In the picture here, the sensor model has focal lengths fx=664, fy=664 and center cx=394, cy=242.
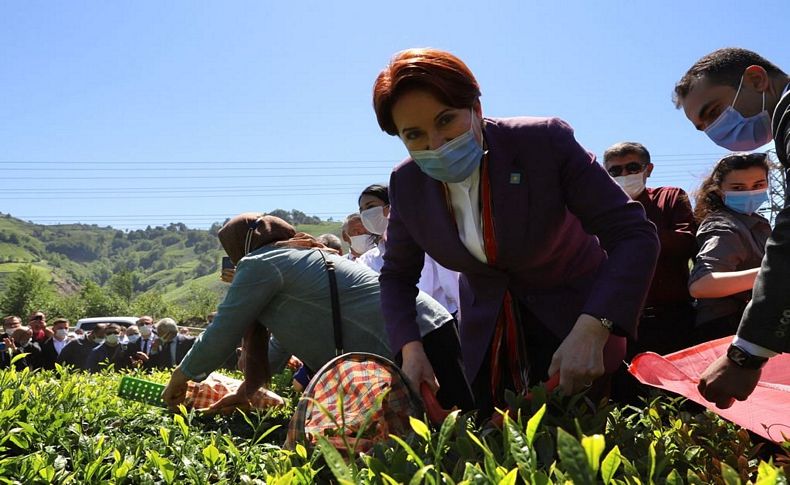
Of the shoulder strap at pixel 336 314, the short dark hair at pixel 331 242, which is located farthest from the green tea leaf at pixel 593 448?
the short dark hair at pixel 331 242

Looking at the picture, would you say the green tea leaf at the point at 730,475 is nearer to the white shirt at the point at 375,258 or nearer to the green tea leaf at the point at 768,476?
the green tea leaf at the point at 768,476

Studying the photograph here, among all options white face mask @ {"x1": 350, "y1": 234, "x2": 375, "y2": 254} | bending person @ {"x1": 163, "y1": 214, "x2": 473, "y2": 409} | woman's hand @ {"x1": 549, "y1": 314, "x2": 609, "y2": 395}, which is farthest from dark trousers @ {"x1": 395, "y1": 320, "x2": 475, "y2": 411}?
white face mask @ {"x1": 350, "y1": 234, "x2": 375, "y2": 254}

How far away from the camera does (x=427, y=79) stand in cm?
205

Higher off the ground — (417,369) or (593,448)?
(593,448)

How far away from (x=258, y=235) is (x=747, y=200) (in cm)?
264

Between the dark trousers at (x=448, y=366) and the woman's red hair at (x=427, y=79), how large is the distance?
110 centimetres

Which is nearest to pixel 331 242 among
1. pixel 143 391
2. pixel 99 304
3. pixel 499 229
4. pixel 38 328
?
pixel 143 391

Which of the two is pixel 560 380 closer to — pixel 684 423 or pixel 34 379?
pixel 684 423

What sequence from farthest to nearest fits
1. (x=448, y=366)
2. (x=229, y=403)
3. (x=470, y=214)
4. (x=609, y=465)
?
(x=229, y=403) < (x=448, y=366) < (x=470, y=214) < (x=609, y=465)

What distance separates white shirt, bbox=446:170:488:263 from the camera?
2.29 m

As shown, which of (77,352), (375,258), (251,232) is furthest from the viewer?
(77,352)

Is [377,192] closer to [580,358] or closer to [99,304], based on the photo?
[580,358]

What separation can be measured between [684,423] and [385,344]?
1.48 m

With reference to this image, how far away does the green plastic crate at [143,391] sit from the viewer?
11.2ft
